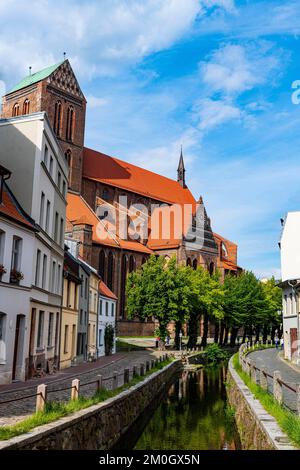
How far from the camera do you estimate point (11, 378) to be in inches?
698

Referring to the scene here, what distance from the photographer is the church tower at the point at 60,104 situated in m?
61.7

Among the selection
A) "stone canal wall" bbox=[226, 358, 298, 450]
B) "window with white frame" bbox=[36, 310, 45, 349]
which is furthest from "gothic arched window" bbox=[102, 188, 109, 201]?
"stone canal wall" bbox=[226, 358, 298, 450]

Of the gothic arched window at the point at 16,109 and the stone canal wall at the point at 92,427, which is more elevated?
the gothic arched window at the point at 16,109

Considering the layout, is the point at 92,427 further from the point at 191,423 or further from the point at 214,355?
the point at 214,355

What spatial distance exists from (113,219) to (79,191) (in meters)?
6.63

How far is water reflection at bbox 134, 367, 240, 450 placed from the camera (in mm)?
14102

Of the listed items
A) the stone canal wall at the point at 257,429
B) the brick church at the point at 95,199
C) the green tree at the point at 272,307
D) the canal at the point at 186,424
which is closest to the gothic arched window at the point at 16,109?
the brick church at the point at 95,199

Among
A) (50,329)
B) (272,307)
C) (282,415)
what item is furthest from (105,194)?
(282,415)

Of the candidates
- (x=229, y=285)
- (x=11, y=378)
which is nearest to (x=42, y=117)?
(x=11, y=378)

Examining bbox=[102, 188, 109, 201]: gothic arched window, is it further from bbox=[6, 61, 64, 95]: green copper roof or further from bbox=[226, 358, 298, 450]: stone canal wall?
bbox=[226, 358, 298, 450]: stone canal wall

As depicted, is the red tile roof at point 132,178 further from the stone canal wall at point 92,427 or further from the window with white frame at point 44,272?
the stone canal wall at point 92,427

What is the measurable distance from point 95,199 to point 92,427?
192 ft

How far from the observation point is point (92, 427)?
11367 mm
